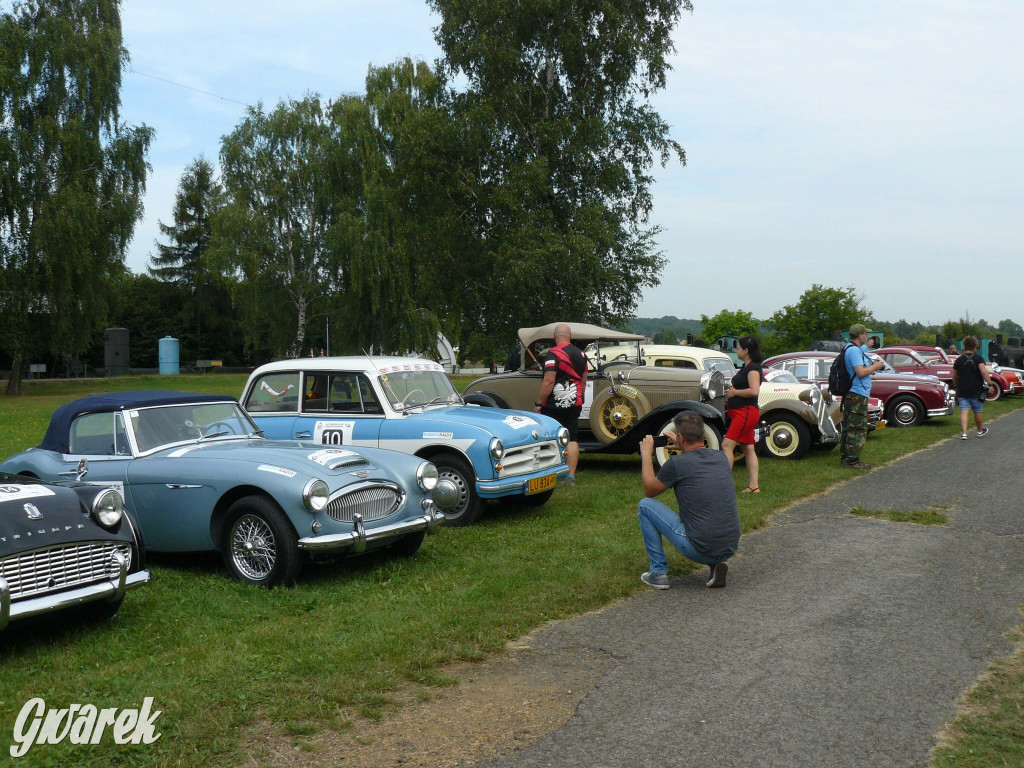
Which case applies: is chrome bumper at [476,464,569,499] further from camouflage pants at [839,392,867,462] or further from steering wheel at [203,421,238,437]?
camouflage pants at [839,392,867,462]

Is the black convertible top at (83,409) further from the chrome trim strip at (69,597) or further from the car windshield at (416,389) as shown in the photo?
the car windshield at (416,389)

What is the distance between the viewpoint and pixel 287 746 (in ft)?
12.5

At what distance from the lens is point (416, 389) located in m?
9.73

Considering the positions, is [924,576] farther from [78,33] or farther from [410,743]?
[78,33]

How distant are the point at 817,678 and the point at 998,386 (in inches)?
1115

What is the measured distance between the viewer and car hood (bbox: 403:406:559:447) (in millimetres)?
8906

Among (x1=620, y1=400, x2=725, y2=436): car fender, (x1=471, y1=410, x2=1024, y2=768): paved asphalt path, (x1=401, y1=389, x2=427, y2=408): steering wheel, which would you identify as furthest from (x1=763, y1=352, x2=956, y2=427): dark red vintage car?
(x1=471, y1=410, x2=1024, y2=768): paved asphalt path

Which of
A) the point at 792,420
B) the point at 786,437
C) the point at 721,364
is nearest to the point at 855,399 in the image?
the point at 792,420

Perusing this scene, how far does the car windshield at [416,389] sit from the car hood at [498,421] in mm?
208

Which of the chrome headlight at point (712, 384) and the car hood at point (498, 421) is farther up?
the chrome headlight at point (712, 384)

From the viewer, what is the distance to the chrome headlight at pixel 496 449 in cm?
862

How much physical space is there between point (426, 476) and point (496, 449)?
1.40m

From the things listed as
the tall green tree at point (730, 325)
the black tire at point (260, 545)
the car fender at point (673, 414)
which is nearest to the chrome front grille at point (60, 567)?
the black tire at point (260, 545)

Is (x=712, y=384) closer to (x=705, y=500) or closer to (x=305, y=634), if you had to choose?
(x=705, y=500)
